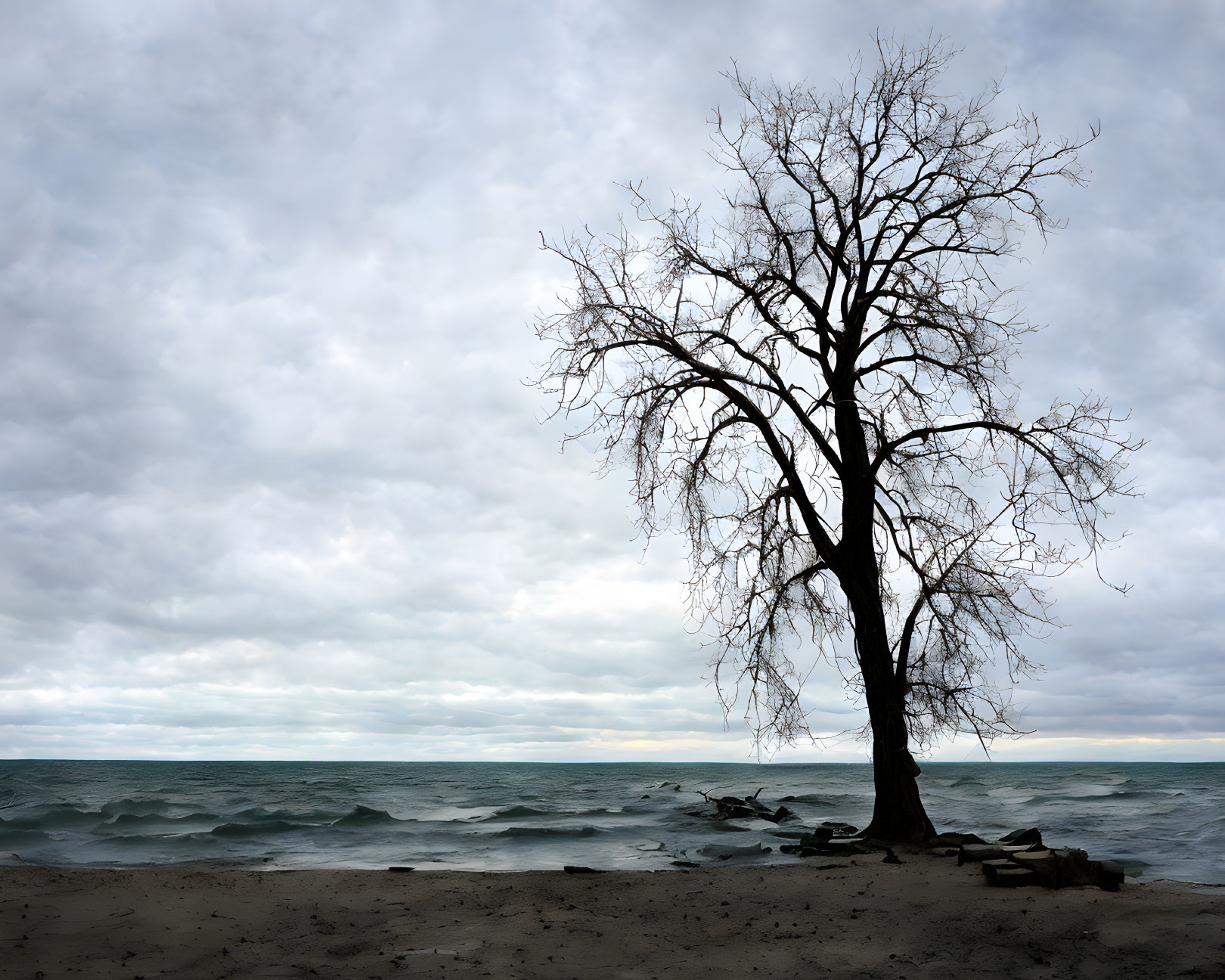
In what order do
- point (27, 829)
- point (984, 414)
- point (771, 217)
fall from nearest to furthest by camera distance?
point (984, 414)
point (771, 217)
point (27, 829)

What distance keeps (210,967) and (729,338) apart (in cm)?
897

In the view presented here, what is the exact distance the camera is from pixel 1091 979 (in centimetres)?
510

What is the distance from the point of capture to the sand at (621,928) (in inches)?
217

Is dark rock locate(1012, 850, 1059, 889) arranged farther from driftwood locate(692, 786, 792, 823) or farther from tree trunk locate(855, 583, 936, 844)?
driftwood locate(692, 786, 792, 823)

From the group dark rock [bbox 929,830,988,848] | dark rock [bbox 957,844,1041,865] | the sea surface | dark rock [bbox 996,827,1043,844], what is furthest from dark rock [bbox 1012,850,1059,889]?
the sea surface

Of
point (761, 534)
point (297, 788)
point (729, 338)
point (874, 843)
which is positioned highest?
point (729, 338)

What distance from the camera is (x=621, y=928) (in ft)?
21.9

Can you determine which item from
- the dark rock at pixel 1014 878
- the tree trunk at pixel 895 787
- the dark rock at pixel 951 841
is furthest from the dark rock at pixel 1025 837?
the dark rock at pixel 1014 878

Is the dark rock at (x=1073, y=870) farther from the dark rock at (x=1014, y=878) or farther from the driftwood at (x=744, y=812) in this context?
the driftwood at (x=744, y=812)

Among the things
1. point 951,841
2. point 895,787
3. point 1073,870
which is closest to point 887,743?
point 895,787

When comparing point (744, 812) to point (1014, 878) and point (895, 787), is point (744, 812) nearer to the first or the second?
point (895, 787)

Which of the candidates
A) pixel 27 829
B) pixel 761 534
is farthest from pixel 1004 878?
pixel 27 829

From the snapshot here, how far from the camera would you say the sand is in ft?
18.1

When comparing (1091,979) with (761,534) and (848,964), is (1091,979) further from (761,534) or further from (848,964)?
(761,534)
